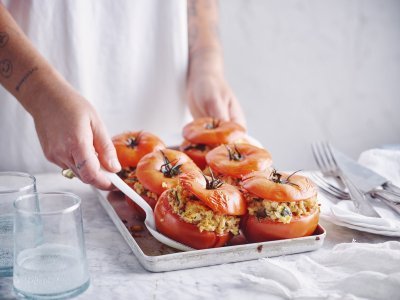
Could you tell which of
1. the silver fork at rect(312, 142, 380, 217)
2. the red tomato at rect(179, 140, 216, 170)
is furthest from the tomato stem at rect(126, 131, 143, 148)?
the silver fork at rect(312, 142, 380, 217)

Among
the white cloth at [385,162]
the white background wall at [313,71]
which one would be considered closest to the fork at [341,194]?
the white cloth at [385,162]

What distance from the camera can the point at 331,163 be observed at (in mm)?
1435

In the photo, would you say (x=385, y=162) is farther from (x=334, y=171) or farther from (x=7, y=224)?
(x=7, y=224)

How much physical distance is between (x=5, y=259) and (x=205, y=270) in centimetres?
31

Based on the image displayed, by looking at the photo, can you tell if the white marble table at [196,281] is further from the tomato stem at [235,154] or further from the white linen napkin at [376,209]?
the tomato stem at [235,154]

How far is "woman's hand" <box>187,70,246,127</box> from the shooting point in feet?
5.34

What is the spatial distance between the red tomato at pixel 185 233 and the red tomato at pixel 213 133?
328 mm

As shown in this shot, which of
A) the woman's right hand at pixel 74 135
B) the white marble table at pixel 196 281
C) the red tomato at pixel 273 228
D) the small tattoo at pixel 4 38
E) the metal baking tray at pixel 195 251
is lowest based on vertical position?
the white marble table at pixel 196 281

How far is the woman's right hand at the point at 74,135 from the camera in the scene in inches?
42.3

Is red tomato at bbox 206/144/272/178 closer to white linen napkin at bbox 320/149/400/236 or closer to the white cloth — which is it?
white linen napkin at bbox 320/149/400/236

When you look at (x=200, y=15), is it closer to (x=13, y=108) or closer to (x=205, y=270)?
(x=13, y=108)

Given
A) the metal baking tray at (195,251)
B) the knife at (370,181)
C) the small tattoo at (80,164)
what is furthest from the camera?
the knife at (370,181)

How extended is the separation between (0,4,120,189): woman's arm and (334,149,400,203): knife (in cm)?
55

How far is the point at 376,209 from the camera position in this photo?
4.07ft
